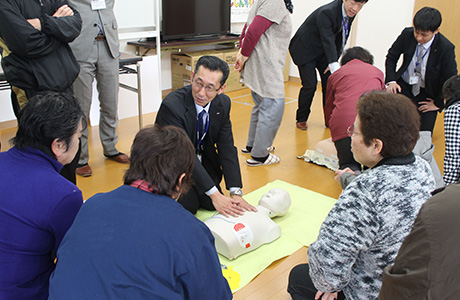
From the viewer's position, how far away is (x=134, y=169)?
1.17m

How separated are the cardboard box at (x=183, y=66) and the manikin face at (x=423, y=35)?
105 inches

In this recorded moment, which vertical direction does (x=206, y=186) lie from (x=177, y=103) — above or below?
below

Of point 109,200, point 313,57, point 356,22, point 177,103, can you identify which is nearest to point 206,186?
point 177,103

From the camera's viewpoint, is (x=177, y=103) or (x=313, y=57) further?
(x=313, y=57)

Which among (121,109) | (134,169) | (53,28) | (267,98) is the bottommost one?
(121,109)

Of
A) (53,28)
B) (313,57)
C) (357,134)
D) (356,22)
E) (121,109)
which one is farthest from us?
(356,22)

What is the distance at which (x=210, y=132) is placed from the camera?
8.23 feet

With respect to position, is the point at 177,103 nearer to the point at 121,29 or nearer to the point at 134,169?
the point at 134,169

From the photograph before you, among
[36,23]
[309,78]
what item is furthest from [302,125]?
[36,23]

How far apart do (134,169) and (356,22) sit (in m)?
5.23

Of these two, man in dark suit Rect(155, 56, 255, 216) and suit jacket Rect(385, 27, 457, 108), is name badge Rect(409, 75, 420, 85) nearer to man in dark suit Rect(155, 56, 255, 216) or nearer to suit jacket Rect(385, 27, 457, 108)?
suit jacket Rect(385, 27, 457, 108)

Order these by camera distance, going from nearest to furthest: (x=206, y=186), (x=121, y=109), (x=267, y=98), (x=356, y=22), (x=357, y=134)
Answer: (x=357, y=134) < (x=206, y=186) < (x=267, y=98) < (x=121, y=109) < (x=356, y=22)

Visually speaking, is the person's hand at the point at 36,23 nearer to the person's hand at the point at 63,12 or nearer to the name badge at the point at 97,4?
the person's hand at the point at 63,12

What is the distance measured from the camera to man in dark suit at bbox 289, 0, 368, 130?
3.79 meters
